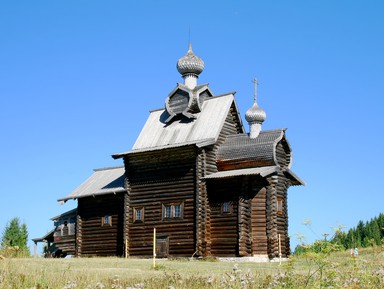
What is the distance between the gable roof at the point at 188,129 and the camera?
3200cm

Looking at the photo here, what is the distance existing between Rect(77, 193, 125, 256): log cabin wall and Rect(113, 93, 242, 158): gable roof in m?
3.37

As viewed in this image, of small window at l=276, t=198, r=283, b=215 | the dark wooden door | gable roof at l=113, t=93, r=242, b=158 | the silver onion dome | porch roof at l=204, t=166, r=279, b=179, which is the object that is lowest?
the dark wooden door

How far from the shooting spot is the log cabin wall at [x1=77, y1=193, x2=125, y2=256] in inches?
1379

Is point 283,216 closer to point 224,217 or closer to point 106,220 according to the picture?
point 224,217

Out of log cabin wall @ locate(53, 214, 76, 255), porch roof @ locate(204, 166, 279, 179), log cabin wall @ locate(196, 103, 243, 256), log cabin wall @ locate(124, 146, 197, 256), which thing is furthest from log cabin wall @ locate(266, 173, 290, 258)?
log cabin wall @ locate(53, 214, 76, 255)

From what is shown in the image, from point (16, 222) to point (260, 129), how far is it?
2876 centimetres

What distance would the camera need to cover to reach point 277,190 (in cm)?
3169

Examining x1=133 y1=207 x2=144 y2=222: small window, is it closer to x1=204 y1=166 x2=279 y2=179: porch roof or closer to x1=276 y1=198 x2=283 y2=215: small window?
x1=204 y1=166 x2=279 y2=179: porch roof

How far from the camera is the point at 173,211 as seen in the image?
31609 mm

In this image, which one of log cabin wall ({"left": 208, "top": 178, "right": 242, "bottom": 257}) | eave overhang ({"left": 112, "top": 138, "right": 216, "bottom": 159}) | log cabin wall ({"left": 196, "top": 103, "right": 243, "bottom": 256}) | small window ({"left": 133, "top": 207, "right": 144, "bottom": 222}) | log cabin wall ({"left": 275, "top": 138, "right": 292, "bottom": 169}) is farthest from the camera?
small window ({"left": 133, "top": 207, "right": 144, "bottom": 222})

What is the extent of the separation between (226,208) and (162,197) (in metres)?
3.81

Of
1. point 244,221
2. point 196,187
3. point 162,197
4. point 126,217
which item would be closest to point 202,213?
point 196,187

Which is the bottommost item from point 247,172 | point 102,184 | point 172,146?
point 247,172

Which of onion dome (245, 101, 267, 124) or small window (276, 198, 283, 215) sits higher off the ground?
onion dome (245, 101, 267, 124)
